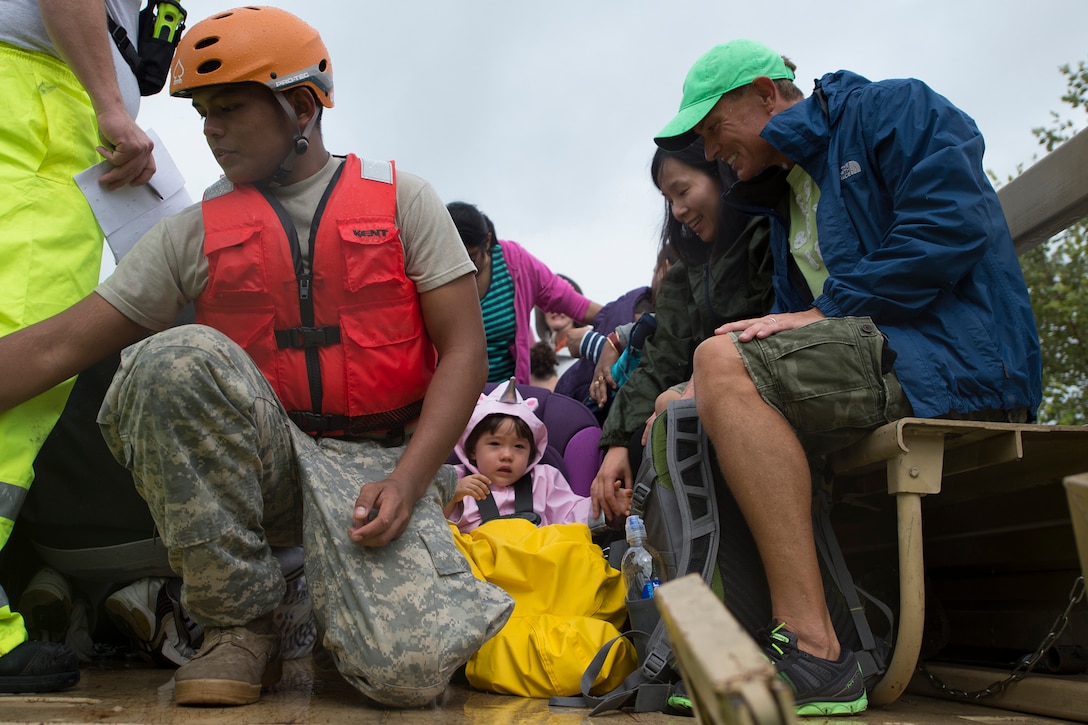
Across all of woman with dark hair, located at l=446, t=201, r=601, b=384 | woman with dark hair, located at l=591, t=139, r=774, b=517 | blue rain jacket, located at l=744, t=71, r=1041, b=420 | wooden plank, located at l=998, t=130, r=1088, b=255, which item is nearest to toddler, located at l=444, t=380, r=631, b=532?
woman with dark hair, located at l=591, t=139, r=774, b=517

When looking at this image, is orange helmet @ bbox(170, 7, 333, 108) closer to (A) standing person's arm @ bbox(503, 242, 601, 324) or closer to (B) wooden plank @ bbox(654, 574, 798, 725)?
(B) wooden plank @ bbox(654, 574, 798, 725)

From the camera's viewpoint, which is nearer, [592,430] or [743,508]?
[743,508]

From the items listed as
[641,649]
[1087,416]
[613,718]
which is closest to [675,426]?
[641,649]

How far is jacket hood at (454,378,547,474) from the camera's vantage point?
3.63 meters

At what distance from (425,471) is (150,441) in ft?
2.14

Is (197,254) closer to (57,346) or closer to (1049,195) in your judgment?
(57,346)

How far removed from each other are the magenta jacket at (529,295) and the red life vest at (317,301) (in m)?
2.14

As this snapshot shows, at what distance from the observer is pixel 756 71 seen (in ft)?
9.57

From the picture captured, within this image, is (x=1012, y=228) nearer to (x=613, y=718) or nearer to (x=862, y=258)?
(x=862, y=258)

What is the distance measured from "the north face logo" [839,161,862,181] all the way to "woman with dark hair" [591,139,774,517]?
0.58m

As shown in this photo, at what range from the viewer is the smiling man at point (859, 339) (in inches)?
86.4

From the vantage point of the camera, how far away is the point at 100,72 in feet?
8.92

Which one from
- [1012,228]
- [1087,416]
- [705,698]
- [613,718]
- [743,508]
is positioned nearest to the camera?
[705,698]

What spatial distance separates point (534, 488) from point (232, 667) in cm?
154
